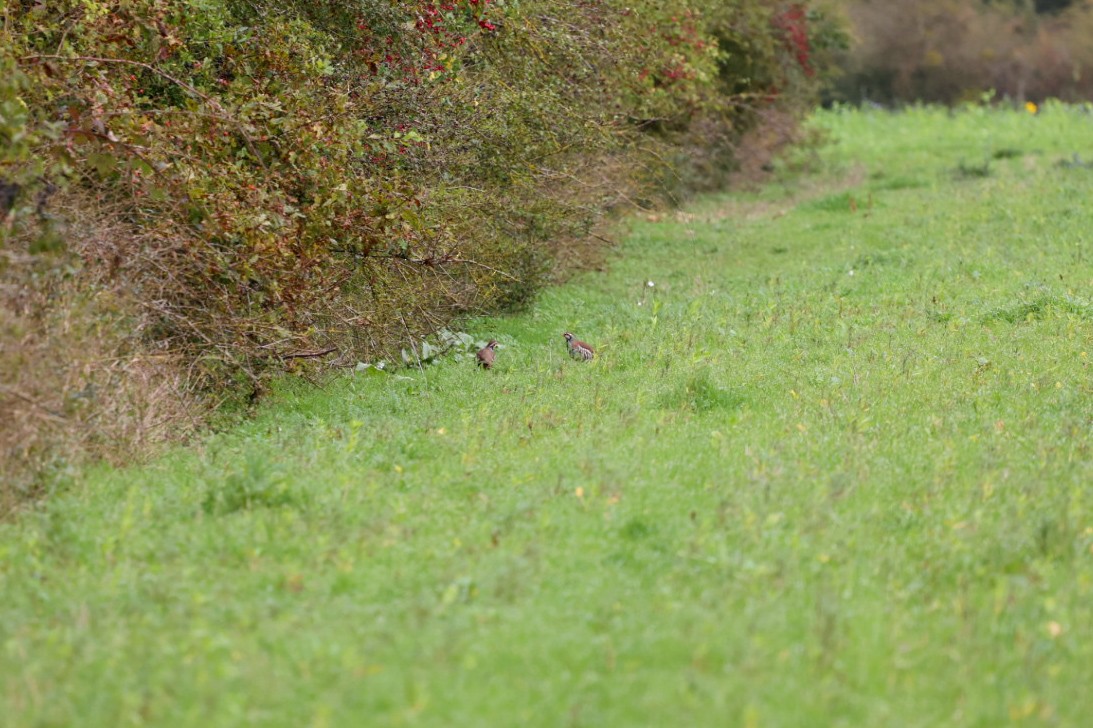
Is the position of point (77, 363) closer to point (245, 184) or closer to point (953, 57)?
point (245, 184)

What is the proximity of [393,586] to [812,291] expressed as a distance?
8744mm

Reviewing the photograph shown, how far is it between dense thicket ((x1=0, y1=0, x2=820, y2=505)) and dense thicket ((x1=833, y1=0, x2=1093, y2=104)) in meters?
39.1

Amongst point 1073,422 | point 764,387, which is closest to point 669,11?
point 764,387

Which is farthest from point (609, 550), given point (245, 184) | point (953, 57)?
point (953, 57)

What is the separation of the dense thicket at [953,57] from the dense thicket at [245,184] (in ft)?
128

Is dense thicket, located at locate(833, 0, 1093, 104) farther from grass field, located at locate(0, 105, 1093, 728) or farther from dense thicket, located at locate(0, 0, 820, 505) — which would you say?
grass field, located at locate(0, 105, 1093, 728)

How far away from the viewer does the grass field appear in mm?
4574

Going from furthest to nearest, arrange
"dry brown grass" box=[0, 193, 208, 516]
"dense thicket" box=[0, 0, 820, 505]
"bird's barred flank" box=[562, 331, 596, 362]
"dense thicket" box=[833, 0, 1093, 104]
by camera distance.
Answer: "dense thicket" box=[833, 0, 1093, 104], "bird's barred flank" box=[562, 331, 596, 362], "dense thicket" box=[0, 0, 820, 505], "dry brown grass" box=[0, 193, 208, 516]

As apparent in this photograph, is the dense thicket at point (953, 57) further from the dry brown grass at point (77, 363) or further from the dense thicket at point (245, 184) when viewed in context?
the dry brown grass at point (77, 363)

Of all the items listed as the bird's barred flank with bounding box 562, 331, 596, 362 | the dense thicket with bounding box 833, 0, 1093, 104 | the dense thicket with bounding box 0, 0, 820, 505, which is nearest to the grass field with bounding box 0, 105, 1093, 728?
the bird's barred flank with bounding box 562, 331, 596, 362

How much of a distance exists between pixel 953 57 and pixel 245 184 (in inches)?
1803

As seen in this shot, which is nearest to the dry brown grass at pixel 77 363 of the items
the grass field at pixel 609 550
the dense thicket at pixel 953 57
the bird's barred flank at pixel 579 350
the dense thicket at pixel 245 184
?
the dense thicket at pixel 245 184

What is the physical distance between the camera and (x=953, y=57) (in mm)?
49906

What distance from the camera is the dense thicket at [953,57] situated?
48.6m
